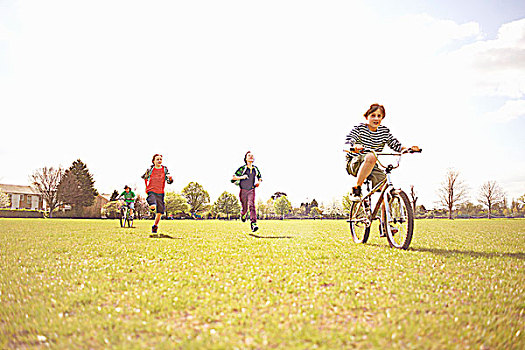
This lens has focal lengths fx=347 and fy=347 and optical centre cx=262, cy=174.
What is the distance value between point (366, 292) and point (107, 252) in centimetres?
556

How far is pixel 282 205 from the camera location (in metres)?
81.6

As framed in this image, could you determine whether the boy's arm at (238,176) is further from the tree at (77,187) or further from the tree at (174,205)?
the tree at (77,187)

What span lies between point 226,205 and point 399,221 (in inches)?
2412

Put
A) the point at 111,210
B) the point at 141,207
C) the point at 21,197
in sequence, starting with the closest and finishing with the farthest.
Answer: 1. the point at 141,207
2. the point at 111,210
3. the point at 21,197

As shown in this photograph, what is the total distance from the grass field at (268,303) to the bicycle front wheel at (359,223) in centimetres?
217

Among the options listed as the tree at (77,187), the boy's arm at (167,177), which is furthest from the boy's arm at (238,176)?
the tree at (77,187)

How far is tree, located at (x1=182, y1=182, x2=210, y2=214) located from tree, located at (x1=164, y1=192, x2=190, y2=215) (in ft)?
23.1

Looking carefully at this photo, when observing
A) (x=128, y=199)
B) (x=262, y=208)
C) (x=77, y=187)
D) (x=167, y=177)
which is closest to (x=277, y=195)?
(x=262, y=208)

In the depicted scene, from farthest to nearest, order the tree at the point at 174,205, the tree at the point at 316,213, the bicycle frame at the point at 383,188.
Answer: the tree at the point at 316,213 → the tree at the point at 174,205 → the bicycle frame at the point at 383,188

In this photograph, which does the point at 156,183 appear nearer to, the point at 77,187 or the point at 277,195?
the point at 77,187

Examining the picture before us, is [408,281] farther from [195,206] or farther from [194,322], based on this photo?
[195,206]

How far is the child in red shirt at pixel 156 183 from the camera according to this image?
13.0 metres

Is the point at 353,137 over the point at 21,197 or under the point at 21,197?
over

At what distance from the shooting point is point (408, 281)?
14.2ft
